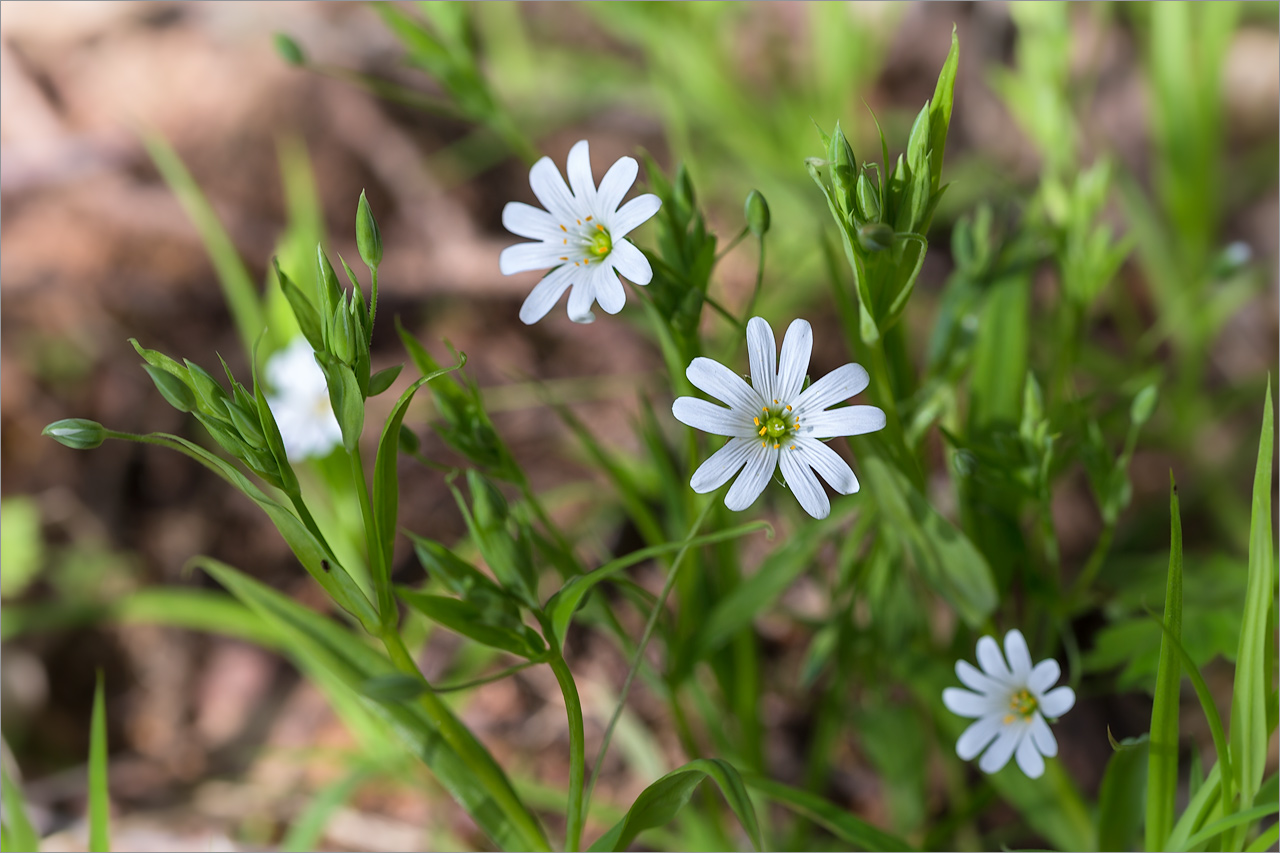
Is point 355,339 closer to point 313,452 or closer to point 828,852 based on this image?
point 313,452

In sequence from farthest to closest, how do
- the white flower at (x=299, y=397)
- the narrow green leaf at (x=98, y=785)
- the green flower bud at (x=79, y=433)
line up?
the white flower at (x=299, y=397)
the narrow green leaf at (x=98, y=785)
the green flower bud at (x=79, y=433)

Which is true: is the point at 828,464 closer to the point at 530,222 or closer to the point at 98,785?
the point at 530,222

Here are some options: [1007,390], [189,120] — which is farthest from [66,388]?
[1007,390]

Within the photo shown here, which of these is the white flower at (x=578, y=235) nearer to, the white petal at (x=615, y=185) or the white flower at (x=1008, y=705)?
the white petal at (x=615, y=185)

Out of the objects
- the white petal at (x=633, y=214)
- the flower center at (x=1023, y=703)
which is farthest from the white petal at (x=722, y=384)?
the flower center at (x=1023, y=703)

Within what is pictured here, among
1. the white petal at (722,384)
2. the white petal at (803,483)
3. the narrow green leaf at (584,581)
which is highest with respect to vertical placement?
the white petal at (722,384)

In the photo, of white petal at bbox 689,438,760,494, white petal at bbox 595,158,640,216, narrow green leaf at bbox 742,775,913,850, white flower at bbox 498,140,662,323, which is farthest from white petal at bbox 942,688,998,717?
white petal at bbox 595,158,640,216

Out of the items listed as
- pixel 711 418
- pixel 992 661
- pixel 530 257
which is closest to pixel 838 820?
pixel 992 661

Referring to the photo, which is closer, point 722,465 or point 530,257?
point 722,465
